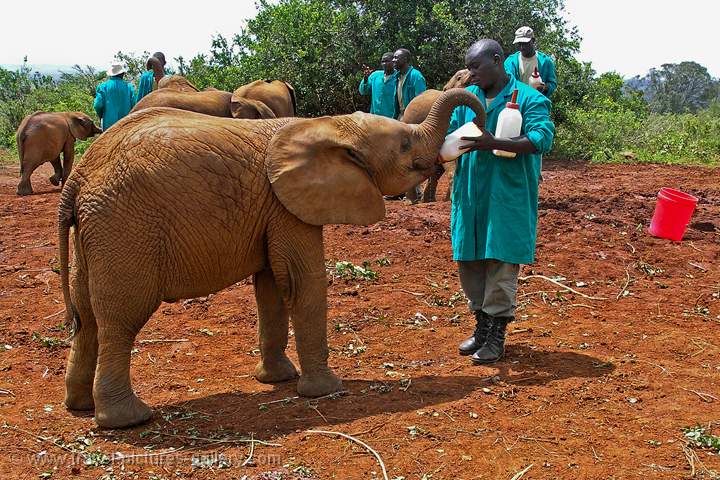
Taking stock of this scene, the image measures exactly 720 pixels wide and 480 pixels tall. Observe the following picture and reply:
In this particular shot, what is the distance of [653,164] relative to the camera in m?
17.8

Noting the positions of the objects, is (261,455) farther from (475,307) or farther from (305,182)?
(475,307)

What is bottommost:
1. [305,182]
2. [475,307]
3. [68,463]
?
[68,463]

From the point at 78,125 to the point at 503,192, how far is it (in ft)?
38.8

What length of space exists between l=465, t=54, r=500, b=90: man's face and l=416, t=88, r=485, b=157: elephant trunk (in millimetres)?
350

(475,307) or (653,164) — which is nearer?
(475,307)

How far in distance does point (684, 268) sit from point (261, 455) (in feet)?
19.1

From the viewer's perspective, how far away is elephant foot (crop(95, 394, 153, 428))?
4.93 meters

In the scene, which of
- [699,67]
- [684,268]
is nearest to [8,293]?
[684,268]

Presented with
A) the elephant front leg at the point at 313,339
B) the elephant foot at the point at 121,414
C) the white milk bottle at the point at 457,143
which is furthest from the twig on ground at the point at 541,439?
the elephant foot at the point at 121,414

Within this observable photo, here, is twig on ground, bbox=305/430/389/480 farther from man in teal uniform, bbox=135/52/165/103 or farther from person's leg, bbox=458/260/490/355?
man in teal uniform, bbox=135/52/165/103

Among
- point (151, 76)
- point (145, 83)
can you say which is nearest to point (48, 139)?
point (145, 83)

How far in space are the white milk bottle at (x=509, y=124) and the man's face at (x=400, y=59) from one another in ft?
24.5

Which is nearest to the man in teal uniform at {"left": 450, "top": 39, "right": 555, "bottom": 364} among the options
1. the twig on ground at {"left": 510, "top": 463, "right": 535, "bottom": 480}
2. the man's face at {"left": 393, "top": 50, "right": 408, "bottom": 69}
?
the twig on ground at {"left": 510, "top": 463, "right": 535, "bottom": 480}

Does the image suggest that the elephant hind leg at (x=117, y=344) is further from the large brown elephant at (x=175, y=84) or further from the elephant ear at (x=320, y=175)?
the large brown elephant at (x=175, y=84)
